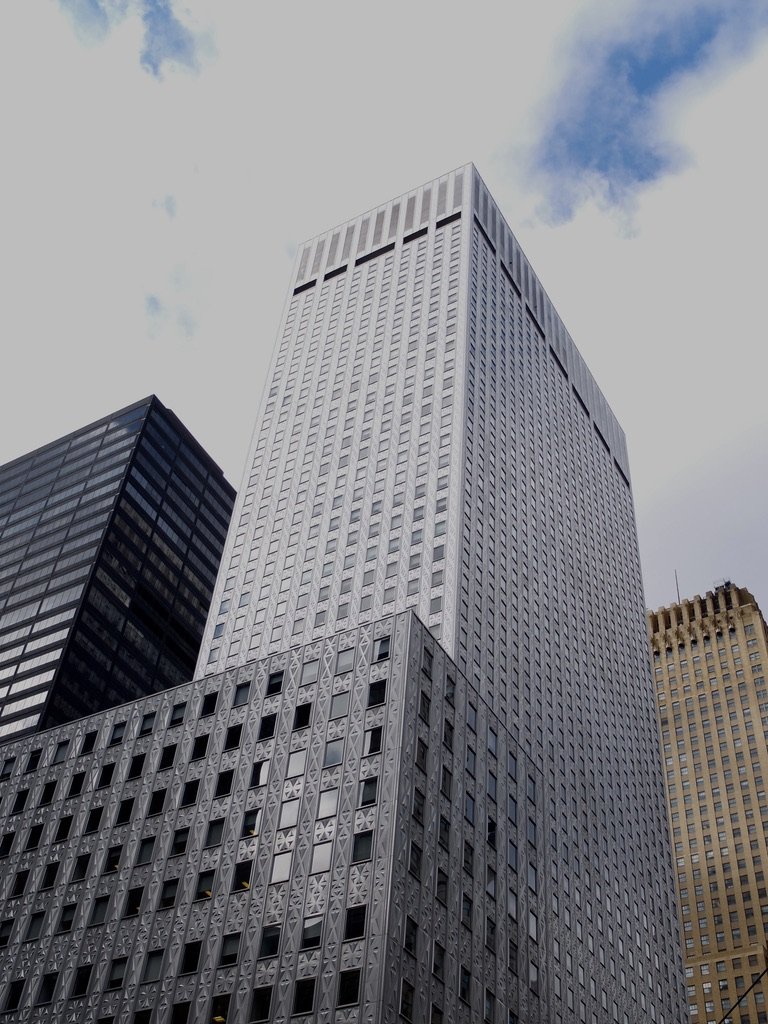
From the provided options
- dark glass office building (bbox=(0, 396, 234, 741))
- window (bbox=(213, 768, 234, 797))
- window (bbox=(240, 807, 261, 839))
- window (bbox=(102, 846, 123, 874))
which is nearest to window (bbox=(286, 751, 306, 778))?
window (bbox=(240, 807, 261, 839))

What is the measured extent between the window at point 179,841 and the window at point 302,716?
31.6 ft

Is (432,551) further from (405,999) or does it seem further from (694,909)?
(694,909)

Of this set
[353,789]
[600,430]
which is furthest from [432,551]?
[600,430]

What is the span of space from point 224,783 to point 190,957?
11.8 meters

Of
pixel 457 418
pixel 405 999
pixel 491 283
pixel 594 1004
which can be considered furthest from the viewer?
pixel 491 283

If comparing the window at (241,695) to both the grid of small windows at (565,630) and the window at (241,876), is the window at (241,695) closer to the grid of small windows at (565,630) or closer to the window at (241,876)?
the window at (241,876)

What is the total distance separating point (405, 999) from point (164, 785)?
80.5 feet

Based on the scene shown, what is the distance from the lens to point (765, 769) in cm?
17312

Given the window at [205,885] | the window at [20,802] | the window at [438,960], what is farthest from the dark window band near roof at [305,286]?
the window at [438,960]

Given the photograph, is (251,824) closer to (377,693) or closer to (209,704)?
(377,693)

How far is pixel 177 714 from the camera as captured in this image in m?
82.3

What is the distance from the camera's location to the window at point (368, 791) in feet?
221

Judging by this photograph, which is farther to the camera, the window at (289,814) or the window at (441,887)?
the window at (289,814)

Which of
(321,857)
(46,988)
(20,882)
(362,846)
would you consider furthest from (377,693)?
(20,882)
